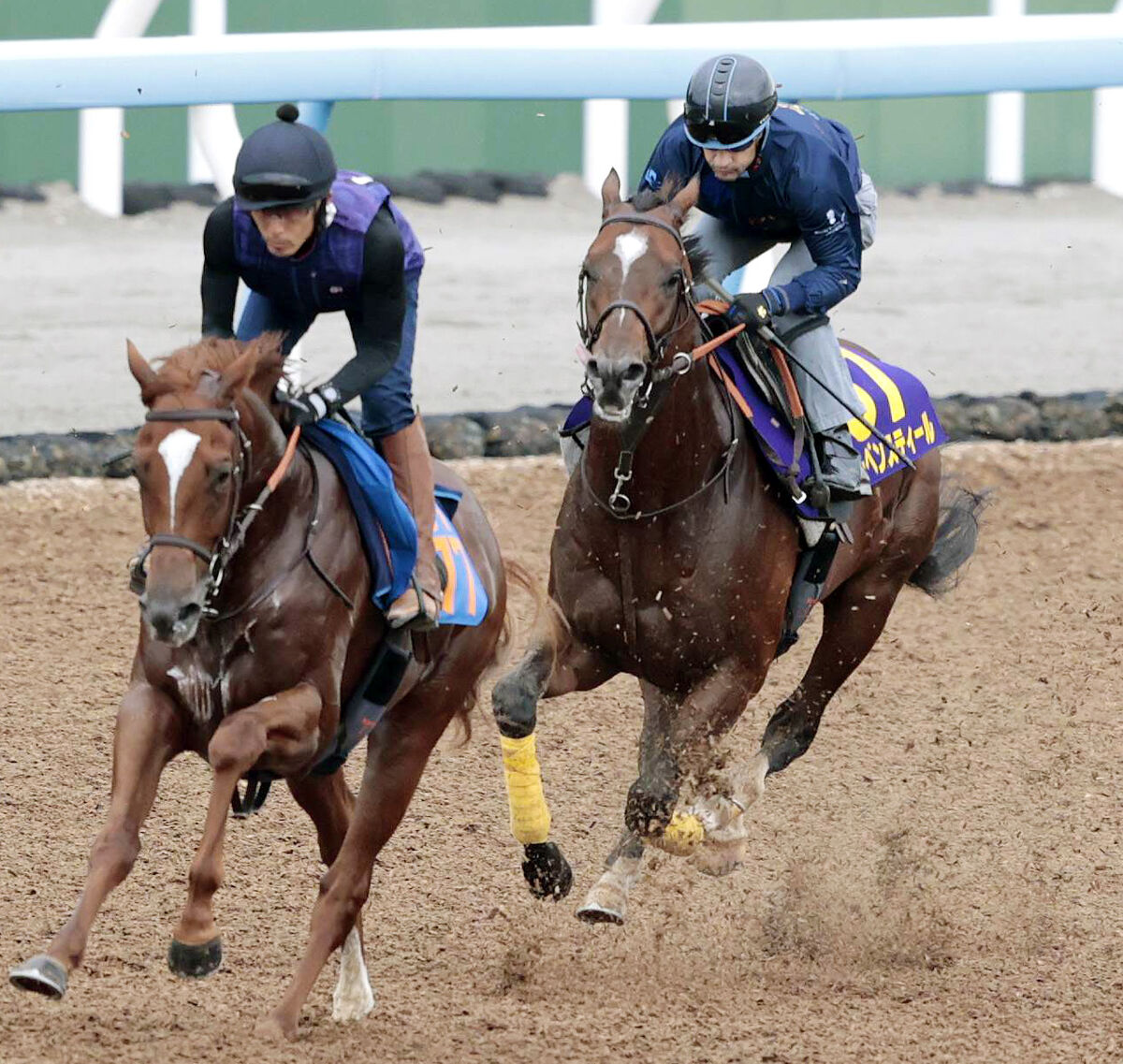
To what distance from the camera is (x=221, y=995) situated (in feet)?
16.6

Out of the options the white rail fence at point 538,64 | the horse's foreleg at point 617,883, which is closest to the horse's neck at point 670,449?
the horse's foreleg at point 617,883

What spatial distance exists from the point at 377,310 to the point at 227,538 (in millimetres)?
760

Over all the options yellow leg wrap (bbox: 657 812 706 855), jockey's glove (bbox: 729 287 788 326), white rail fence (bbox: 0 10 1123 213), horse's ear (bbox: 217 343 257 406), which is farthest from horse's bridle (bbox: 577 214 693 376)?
white rail fence (bbox: 0 10 1123 213)

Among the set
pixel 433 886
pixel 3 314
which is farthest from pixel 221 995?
pixel 3 314

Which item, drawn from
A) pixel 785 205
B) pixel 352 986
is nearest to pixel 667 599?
pixel 785 205

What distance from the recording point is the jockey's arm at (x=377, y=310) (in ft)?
15.3

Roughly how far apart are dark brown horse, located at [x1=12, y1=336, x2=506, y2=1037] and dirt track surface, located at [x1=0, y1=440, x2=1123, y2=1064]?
393mm

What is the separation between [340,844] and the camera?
5320 millimetres

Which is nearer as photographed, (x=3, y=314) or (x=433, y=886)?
(x=433, y=886)

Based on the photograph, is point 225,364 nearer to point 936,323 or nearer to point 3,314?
point 3,314

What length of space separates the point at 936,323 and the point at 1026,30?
10.4 feet

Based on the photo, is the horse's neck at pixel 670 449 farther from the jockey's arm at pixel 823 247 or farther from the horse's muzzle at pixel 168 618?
the horse's muzzle at pixel 168 618

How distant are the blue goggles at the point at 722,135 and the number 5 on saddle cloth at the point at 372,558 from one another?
125 centimetres

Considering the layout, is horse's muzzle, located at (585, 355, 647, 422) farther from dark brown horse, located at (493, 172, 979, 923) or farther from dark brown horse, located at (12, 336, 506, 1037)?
dark brown horse, located at (12, 336, 506, 1037)
